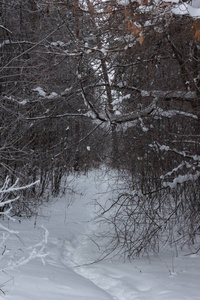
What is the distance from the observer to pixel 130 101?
280 inches

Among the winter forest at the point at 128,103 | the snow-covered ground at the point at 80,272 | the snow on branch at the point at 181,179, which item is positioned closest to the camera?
the snow-covered ground at the point at 80,272

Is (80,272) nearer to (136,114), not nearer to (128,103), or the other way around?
(136,114)

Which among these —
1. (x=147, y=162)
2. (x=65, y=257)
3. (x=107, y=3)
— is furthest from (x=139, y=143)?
(x=107, y=3)

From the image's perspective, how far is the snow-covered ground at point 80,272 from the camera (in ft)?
14.3

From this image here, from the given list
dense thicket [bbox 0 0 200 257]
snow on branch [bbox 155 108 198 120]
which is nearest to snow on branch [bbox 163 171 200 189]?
dense thicket [bbox 0 0 200 257]

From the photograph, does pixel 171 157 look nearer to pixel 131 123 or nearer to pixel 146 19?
pixel 131 123

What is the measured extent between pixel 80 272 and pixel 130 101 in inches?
115

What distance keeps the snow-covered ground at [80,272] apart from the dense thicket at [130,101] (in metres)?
0.37

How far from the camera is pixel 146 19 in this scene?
5.40 metres

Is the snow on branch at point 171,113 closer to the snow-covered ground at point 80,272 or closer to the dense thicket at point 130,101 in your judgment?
the dense thicket at point 130,101

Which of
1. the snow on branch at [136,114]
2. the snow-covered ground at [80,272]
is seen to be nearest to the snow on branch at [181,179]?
the snow on branch at [136,114]

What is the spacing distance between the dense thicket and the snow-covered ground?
37 cm

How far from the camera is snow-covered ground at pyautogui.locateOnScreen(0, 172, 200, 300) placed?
14.3 feet

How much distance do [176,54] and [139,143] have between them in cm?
183
